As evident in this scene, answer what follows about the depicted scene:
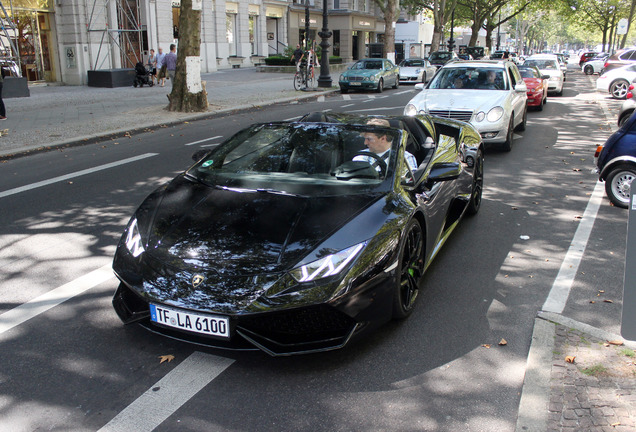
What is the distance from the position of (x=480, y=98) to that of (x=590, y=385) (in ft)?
27.5

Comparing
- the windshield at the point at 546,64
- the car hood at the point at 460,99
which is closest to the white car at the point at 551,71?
the windshield at the point at 546,64

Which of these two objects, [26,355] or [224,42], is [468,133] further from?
[224,42]

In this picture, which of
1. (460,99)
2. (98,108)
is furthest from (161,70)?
(460,99)

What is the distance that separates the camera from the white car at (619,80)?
22.1 m

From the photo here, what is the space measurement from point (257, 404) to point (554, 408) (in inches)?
63.2

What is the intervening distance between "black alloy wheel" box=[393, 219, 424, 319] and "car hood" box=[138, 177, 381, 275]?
388 mm

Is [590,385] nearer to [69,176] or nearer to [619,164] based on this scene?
[619,164]

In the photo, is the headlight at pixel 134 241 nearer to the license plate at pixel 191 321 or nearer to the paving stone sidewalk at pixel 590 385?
the license plate at pixel 191 321

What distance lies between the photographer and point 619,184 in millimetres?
7293

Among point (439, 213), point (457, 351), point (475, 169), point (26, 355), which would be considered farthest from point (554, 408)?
point (475, 169)

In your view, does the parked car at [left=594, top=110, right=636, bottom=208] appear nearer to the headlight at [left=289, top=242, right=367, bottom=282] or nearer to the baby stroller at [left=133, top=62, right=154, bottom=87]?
the headlight at [left=289, top=242, right=367, bottom=282]

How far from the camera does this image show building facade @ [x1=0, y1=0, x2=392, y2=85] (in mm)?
24906

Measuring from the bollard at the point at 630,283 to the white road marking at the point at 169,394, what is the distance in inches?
87.7

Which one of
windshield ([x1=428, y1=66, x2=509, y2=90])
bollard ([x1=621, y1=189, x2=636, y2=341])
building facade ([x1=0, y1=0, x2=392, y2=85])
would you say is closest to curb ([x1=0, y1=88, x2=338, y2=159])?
building facade ([x1=0, y1=0, x2=392, y2=85])
